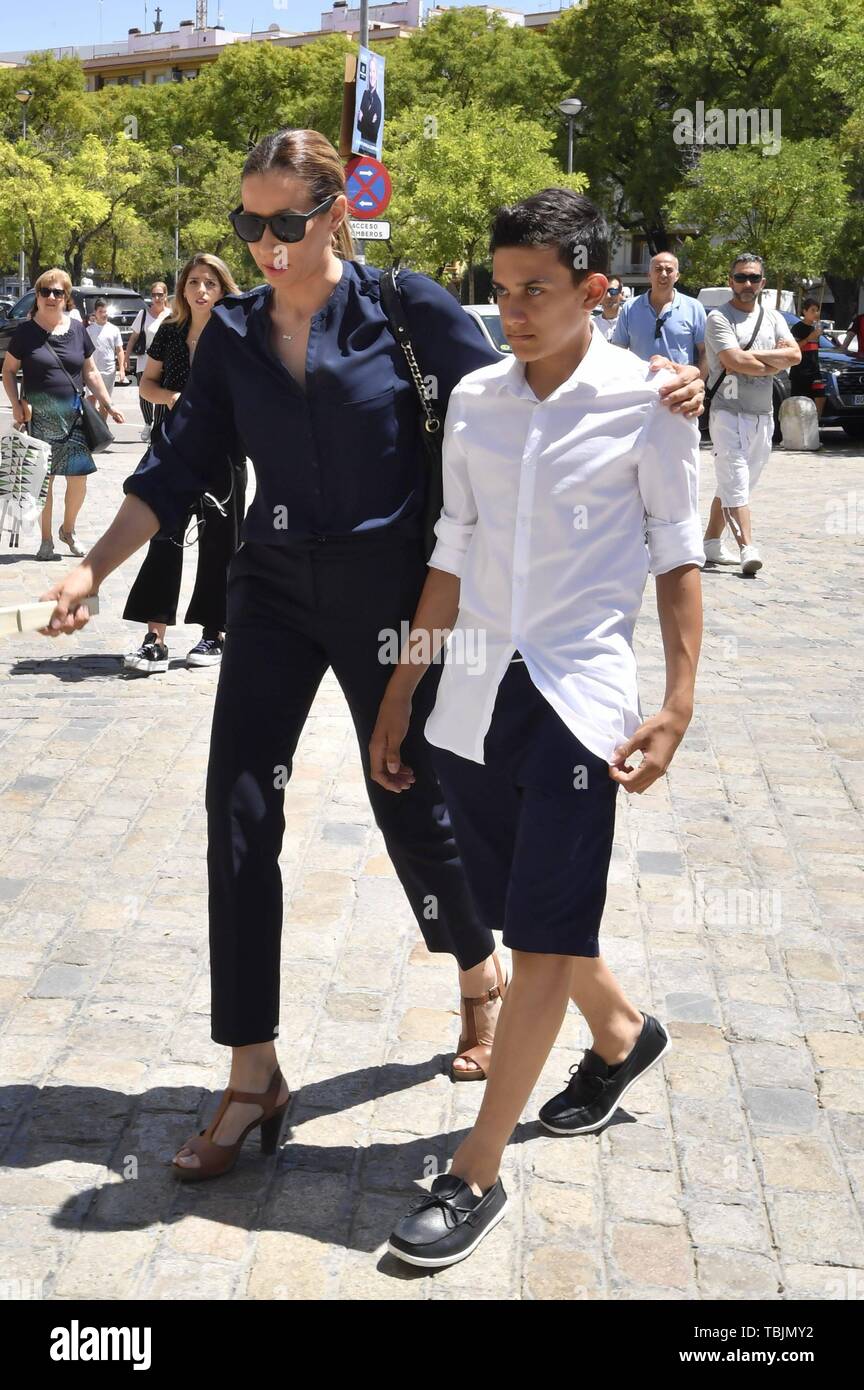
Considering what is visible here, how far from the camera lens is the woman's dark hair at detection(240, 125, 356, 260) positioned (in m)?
3.38

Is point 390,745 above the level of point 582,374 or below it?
below

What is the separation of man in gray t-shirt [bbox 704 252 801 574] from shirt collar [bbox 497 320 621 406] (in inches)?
328

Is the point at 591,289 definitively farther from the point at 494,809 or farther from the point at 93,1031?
the point at 93,1031

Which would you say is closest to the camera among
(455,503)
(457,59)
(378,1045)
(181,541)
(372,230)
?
(455,503)

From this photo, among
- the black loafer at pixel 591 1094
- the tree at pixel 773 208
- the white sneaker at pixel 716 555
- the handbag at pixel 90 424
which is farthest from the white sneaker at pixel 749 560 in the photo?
the tree at pixel 773 208

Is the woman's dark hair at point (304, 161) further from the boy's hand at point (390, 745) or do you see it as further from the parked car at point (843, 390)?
the parked car at point (843, 390)

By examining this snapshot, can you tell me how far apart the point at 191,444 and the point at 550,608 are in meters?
0.95

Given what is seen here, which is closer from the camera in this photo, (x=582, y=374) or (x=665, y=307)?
(x=582, y=374)

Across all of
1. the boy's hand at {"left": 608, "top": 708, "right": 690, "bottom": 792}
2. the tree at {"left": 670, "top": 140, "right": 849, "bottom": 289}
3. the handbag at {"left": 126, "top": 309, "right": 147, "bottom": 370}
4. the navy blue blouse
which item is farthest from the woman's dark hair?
the tree at {"left": 670, "top": 140, "right": 849, "bottom": 289}

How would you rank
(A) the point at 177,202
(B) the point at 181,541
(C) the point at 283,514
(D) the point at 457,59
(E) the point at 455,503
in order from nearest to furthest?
(E) the point at 455,503 → (C) the point at 283,514 → (B) the point at 181,541 → (D) the point at 457,59 → (A) the point at 177,202

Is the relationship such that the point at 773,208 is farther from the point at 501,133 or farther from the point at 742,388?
the point at 501,133

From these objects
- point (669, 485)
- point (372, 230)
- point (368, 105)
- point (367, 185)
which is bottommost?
point (669, 485)

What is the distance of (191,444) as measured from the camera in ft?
11.9

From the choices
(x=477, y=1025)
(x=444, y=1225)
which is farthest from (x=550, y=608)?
(x=477, y=1025)
